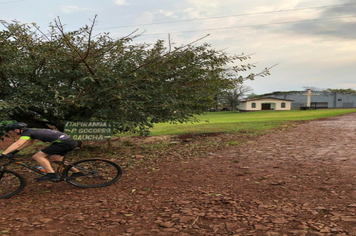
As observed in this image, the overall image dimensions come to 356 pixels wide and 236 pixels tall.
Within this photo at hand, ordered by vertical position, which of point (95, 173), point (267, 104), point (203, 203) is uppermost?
point (267, 104)

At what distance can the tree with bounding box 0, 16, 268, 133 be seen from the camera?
7.45m

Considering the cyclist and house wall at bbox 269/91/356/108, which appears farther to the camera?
house wall at bbox 269/91/356/108

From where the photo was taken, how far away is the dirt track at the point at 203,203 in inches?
147

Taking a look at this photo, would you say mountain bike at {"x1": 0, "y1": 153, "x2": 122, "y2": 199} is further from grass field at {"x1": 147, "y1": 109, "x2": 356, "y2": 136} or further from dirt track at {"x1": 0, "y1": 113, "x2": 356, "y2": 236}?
grass field at {"x1": 147, "y1": 109, "x2": 356, "y2": 136}

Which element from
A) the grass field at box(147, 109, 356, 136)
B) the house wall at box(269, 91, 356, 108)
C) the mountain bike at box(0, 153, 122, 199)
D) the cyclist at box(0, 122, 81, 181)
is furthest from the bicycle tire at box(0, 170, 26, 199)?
the house wall at box(269, 91, 356, 108)

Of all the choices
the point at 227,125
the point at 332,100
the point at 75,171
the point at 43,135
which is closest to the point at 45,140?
the point at 43,135

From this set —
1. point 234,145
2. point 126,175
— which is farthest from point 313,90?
point 126,175

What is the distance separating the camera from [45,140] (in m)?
5.39

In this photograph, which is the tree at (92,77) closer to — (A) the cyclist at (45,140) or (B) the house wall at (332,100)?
(A) the cyclist at (45,140)

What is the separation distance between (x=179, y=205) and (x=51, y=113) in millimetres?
5809

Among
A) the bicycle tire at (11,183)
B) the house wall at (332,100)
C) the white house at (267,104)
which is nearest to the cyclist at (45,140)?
the bicycle tire at (11,183)

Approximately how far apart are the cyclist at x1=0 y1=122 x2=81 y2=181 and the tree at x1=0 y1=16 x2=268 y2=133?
1.72m

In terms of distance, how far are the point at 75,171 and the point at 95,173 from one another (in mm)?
368

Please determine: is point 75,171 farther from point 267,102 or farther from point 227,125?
point 267,102
